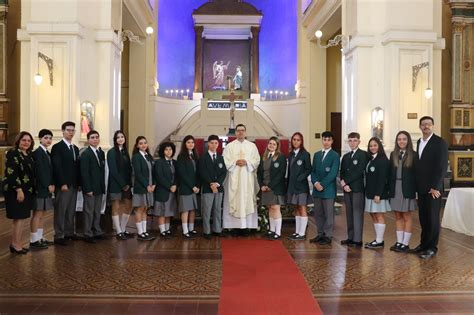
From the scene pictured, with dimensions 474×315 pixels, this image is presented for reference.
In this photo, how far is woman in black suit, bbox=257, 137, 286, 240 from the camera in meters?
7.59

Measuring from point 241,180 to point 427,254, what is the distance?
3.02 metres

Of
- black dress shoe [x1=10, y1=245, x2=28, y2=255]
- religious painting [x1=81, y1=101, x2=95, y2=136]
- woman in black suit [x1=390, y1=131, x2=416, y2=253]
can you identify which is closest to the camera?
black dress shoe [x1=10, y1=245, x2=28, y2=255]

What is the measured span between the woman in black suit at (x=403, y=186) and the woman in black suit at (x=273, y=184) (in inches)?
68.4

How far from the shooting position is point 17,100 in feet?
46.4

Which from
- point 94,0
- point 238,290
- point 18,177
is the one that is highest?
point 94,0

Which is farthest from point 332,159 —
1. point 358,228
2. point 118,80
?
point 118,80

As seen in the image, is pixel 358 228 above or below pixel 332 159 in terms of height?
below

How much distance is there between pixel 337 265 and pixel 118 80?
28.7 feet

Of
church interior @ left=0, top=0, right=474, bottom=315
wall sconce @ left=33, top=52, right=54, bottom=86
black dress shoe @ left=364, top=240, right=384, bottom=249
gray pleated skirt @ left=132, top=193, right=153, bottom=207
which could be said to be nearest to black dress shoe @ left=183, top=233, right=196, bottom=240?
church interior @ left=0, top=0, right=474, bottom=315

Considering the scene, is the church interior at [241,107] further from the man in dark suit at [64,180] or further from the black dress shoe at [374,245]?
the man in dark suit at [64,180]

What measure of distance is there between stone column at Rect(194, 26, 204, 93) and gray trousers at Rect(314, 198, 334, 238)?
15.1m

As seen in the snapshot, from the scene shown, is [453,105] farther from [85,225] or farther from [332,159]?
[85,225]

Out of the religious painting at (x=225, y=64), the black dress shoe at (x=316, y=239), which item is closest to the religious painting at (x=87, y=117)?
the black dress shoe at (x=316, y=239)

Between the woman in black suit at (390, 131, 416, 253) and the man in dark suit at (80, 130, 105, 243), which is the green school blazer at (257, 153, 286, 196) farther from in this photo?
the man in dark suit at (80, 130, 105, 243)
